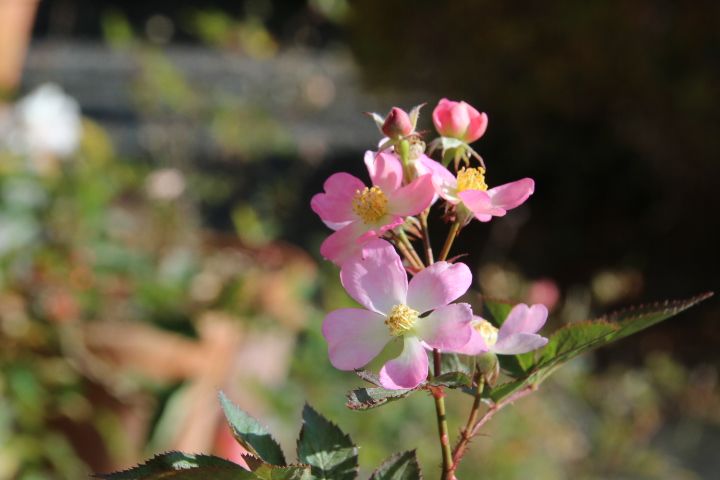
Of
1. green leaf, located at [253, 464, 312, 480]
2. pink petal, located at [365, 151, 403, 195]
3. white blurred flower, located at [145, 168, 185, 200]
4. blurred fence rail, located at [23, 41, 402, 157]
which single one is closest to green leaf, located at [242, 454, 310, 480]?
green leaf, located at [253, 464, 312, 480]

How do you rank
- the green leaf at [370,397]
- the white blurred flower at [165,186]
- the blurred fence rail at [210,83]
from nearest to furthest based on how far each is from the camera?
the green leaf at [370,397], the white blurred flower at [165,186], the blurred fence rail at [210,83]

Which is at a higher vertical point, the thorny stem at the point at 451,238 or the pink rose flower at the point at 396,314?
the thorny stem at the point at 451,238

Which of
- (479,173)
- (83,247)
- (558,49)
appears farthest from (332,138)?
(479,173)

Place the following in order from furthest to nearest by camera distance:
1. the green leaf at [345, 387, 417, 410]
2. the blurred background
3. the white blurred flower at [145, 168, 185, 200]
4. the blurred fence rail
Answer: the blurred fence rail → the white blurred flower at [145, 168, 185, 200] → the blurred background → the green leaf at [345, 387, 417, 410]

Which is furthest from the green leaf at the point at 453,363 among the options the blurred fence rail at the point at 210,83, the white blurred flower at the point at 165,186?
the blurred fence rail at the point at 210,83

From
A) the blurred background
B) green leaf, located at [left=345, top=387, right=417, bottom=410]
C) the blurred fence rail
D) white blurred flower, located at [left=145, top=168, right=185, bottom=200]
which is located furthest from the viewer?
the blurred fence rail

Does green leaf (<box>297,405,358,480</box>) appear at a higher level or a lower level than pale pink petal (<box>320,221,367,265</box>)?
lower

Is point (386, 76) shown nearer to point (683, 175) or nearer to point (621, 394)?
point (683, 175)

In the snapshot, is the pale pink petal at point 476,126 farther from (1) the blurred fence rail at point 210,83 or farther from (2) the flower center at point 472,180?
(1) the blurred fence rail at point 210,83

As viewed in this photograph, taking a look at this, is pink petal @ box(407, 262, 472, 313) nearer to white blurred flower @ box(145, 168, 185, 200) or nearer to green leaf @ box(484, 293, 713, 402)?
green leaf @ box(484, 293, 713, 402)
